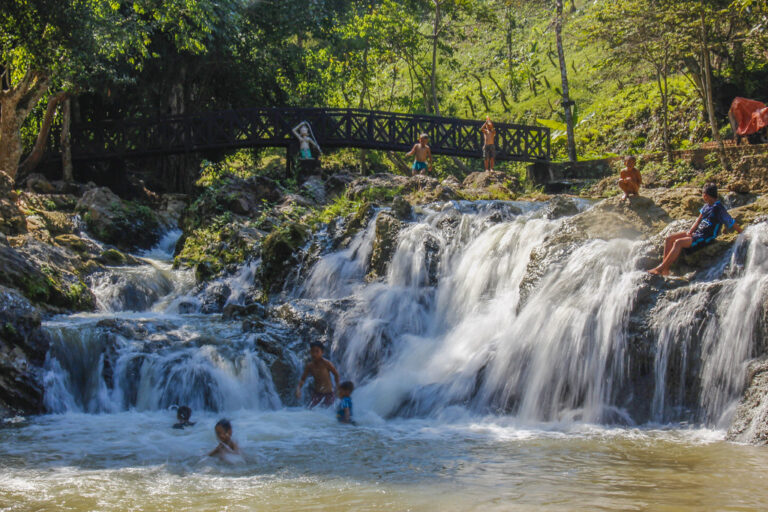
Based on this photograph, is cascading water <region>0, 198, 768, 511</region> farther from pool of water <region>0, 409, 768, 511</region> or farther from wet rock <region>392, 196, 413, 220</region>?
wet rock <region>392, 196, 413, 220</region>

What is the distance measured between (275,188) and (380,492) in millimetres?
15238

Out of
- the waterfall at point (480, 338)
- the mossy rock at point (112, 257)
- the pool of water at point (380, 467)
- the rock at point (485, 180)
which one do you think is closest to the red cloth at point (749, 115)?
the rock at point (485, 180)

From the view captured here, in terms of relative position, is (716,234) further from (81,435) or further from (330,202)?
(330,202)

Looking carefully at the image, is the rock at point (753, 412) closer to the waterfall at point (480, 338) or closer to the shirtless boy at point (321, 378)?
the waterfall at point (480, 338)

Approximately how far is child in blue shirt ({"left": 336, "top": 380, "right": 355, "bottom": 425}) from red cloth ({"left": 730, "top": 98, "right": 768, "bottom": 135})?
1382 cm

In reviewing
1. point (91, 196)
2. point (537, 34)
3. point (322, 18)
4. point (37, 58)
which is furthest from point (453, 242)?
point (537, 34)

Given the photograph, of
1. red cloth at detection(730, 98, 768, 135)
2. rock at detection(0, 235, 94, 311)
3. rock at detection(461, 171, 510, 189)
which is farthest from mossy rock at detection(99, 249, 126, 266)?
red cloth at detection(730, 98, 768, 135)

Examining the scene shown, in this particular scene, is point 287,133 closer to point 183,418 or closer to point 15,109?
point 15,109

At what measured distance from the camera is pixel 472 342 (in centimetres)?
982

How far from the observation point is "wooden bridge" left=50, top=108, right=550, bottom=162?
23.6 m

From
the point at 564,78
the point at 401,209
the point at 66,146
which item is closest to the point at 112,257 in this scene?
the point at 401,209

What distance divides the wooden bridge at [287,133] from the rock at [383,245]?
11.2m

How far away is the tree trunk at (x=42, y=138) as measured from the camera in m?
20.1

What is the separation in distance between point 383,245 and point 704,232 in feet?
17.7
